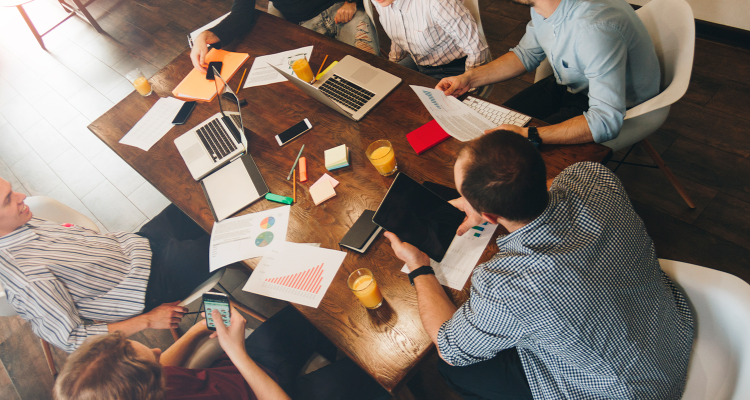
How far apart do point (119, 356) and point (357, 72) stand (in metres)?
1.43

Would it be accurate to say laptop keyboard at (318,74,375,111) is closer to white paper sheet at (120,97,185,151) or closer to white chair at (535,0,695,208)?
white paper sheet at (120,97,185,151)

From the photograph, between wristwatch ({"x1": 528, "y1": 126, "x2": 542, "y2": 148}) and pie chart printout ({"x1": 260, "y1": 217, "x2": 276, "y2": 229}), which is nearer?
wristwatch ({"x1": 528, "y1": 126, "x2": 542, "y2": 148})

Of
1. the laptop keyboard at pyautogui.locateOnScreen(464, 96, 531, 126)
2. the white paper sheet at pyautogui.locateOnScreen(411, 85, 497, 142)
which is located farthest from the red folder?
the laptop keyboard at pyautogui.locateOnScreen(464, 96, 531, 126)

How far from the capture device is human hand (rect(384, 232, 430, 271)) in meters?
1.16

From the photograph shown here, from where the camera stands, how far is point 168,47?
3.95 meters

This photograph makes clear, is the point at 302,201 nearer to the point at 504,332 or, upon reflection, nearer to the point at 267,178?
the point at 267,178

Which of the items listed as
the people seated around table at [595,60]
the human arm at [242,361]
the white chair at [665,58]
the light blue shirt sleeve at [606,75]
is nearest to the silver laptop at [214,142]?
the human arm at [242,361]

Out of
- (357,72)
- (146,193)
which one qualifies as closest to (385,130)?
(357,72)

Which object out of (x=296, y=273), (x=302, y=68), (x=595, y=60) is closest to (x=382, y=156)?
(x=296, y=273)

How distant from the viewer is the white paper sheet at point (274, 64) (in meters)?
1.92

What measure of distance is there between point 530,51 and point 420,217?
1.06m

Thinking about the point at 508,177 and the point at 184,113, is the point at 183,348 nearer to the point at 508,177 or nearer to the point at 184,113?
the point at 184,113

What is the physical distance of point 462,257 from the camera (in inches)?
46.9

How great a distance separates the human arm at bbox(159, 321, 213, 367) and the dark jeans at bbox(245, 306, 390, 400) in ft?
0.96
